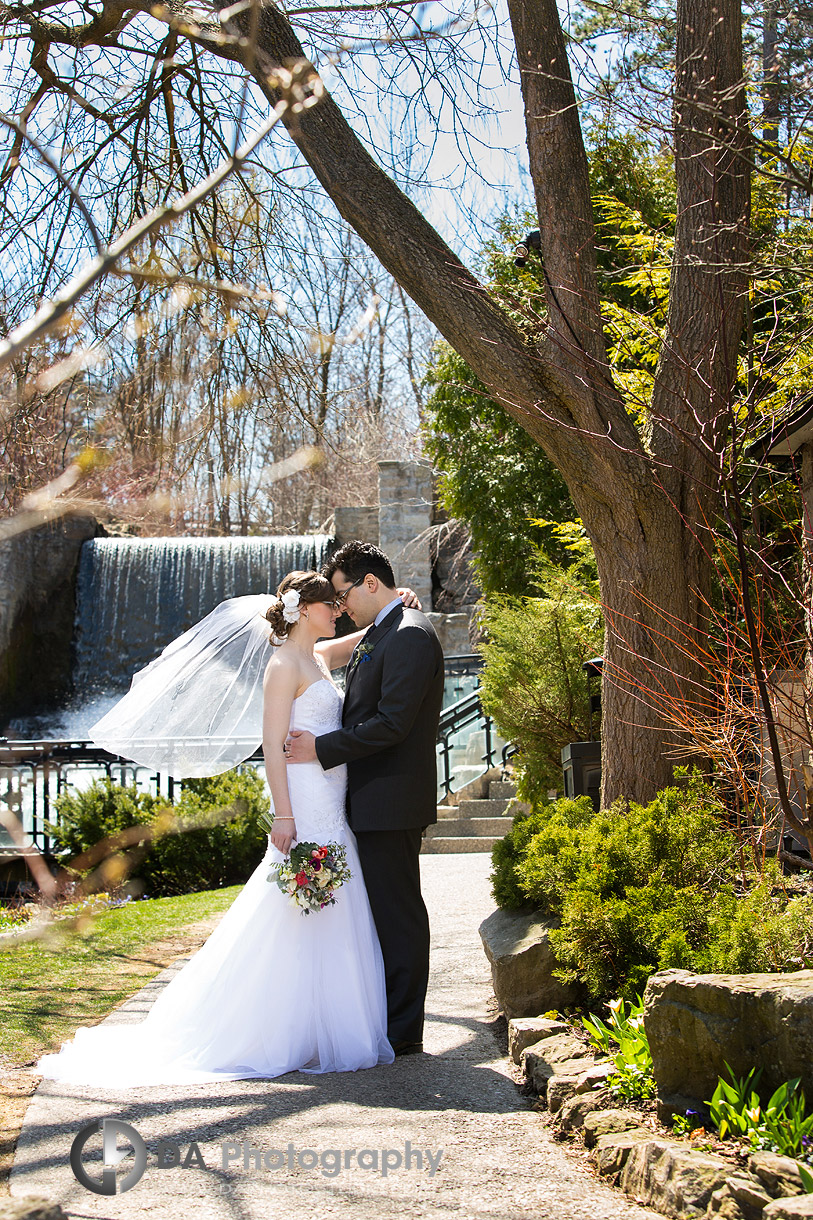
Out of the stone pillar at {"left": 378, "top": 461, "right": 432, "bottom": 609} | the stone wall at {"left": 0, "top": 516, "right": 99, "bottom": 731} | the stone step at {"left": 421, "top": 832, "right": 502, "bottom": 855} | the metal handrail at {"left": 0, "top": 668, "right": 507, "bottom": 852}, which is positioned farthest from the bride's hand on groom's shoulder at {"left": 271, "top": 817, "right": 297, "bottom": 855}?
the stone wall at {"left": 0, "top": 516, "right": 99, "bottom": 731}

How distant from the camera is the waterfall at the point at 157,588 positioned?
19.4 m

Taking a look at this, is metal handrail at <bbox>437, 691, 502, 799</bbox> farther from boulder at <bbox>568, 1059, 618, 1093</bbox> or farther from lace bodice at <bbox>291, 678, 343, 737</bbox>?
boulder at <bbox>568, 1059, 618, 1093</bbox>

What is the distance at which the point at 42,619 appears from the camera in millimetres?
20297

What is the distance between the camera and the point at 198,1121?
3.30 metres

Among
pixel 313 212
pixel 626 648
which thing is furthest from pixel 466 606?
pixel 626 648

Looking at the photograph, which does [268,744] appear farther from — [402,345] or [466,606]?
[402,345]

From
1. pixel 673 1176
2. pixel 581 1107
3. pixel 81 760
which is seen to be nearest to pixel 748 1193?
pixel 673 1176

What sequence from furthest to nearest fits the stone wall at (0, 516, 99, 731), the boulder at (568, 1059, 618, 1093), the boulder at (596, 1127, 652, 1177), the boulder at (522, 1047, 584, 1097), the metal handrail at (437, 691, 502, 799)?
the stone wall at (0, 516, 99, 731)
the metal handrail at (437, 691, 502, 799)
the boulder at (522, 1047, 584, 1097)
the boulder at (568, 1059, 618, 1093)
the boulder at (596, 1127, 652, 1177)

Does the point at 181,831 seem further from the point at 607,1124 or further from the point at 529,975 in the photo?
the point at 607,1124

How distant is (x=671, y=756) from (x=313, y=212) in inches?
172

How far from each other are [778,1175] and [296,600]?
2815 millimetres

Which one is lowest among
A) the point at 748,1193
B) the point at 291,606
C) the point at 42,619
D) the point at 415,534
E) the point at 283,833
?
the point at 748,1193

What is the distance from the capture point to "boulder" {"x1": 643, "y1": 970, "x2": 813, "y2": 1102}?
8.90 feet

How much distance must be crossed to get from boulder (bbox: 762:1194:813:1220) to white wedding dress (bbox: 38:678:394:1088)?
6.48 ft
